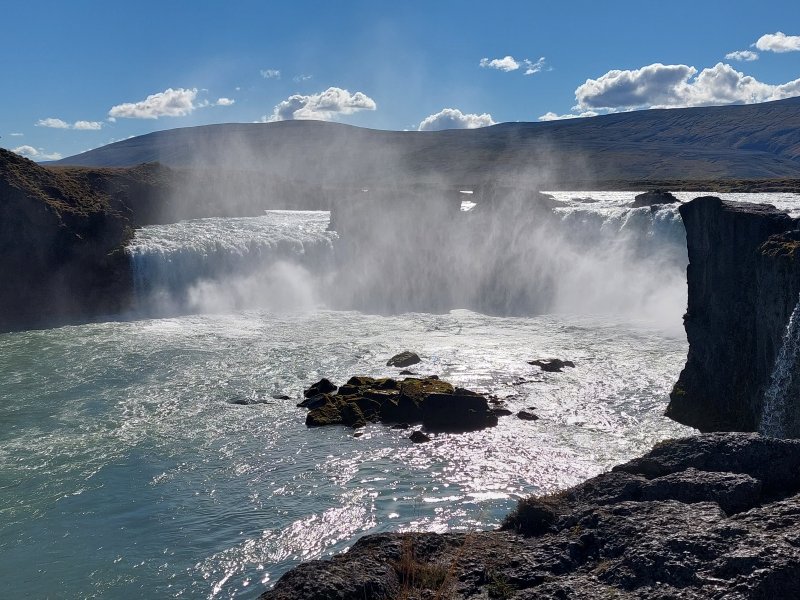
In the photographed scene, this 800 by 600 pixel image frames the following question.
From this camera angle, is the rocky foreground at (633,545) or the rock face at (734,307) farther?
the rock face at (734,307)

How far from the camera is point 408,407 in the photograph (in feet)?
65.9

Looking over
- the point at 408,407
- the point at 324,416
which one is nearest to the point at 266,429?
the point at 324,416

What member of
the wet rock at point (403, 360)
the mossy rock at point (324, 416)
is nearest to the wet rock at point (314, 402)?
the mossy rock at point (324, 416)

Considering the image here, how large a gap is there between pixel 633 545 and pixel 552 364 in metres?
19.6

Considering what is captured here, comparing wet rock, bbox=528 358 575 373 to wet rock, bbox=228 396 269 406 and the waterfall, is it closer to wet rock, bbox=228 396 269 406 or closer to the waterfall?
wet rock, bbox=228 396 269 406

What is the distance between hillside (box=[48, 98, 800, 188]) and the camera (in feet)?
429

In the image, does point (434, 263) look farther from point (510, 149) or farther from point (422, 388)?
point (510, 149)

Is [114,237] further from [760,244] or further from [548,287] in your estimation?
[760,244]

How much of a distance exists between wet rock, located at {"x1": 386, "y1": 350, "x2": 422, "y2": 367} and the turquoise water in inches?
18.8

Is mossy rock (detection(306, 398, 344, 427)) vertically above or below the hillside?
below

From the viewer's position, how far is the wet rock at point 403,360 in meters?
25.5

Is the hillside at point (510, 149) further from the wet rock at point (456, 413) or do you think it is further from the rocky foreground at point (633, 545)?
the rocky foreground at point (633, 545)

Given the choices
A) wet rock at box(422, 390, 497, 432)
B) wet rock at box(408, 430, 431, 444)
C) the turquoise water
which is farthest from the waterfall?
wet rock at box(408, 430, 431, 444)

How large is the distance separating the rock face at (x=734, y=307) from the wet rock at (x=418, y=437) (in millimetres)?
6708
